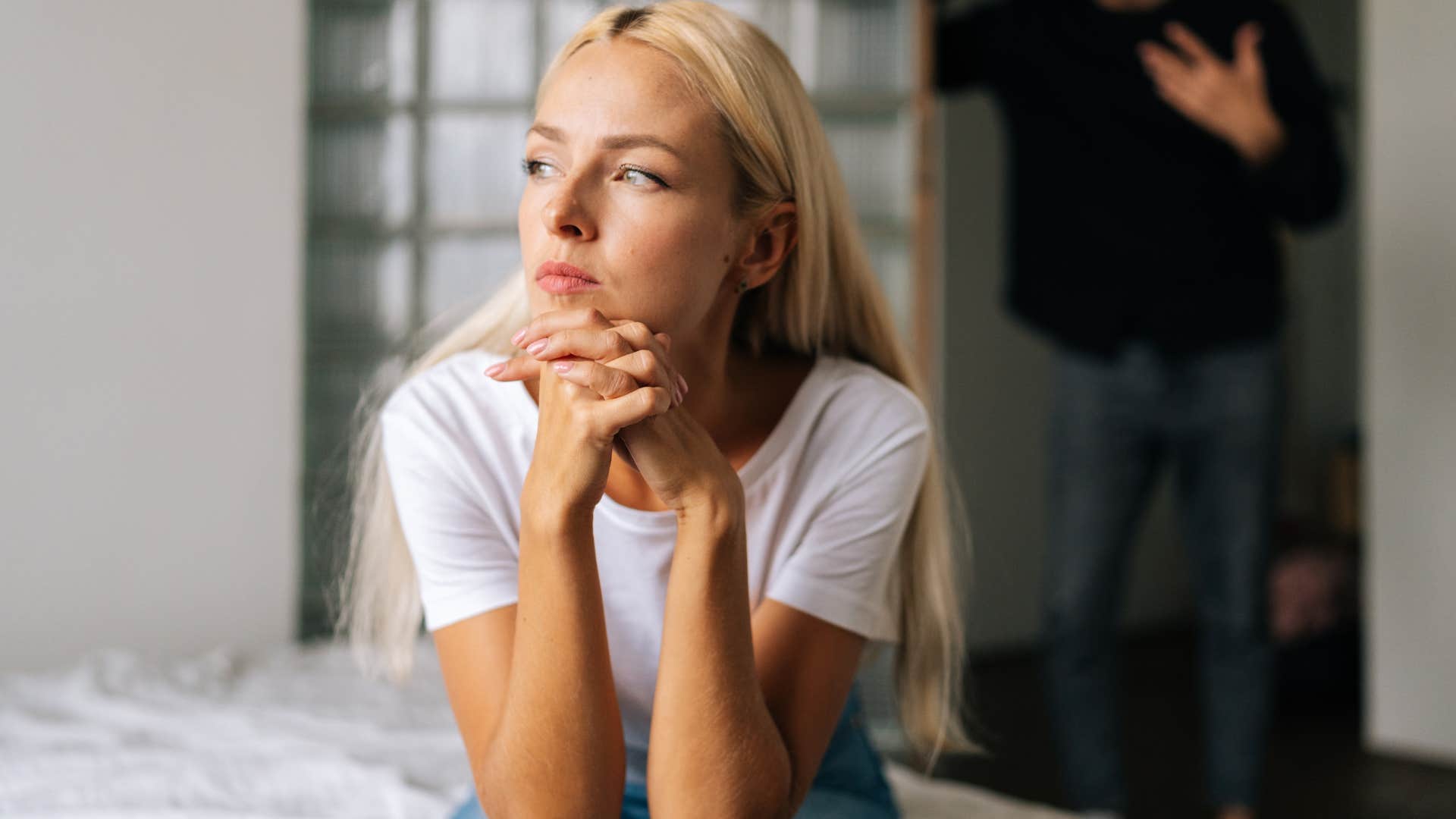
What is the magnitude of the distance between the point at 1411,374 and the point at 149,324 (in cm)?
268

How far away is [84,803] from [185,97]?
1748 mm

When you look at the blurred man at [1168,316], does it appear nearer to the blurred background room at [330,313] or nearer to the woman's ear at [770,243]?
the blurred background room at [330,313]

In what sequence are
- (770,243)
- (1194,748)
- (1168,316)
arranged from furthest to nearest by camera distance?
(1194,748) < (1168,316) < (770,243)

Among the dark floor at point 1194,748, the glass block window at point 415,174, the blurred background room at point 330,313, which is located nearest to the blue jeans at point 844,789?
the blurred background room at point 330,313

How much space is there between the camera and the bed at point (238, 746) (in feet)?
4.24

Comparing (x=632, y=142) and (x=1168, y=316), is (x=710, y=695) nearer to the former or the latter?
(x=632, y=142)

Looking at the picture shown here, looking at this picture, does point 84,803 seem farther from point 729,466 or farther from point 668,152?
point 668,152

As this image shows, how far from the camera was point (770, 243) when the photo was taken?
3.86 ft

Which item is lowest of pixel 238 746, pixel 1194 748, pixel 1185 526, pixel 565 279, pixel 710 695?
pixel 1194 748

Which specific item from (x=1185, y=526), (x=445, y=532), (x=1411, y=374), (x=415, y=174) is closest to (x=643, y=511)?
(x=445, y=532)

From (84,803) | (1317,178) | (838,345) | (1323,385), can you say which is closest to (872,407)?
(838,345)

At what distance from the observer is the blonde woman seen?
98cm

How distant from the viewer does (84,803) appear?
1.27 m

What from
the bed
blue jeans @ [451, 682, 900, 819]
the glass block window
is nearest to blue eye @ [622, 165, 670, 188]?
blue jeans @ [451, 682, 900, 819]
